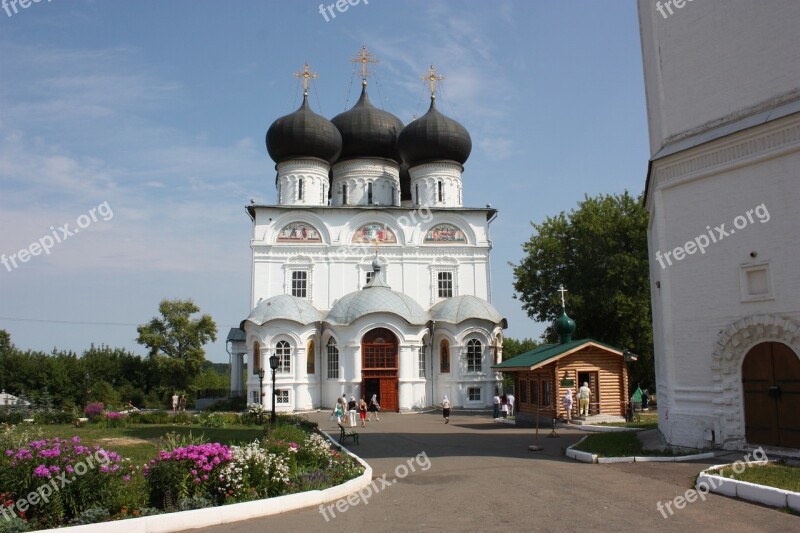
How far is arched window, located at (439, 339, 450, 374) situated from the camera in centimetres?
2966

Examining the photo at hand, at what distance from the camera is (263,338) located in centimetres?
2812

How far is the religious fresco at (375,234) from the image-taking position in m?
32.0

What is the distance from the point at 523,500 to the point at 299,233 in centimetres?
2428

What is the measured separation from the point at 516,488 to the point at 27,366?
110ft

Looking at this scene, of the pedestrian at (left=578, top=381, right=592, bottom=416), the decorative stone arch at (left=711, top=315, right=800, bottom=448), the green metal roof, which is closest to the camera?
the decorative stone arch at (left=711, top=315, right=800, bottom=448)

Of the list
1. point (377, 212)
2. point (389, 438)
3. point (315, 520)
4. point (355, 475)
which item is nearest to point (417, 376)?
point (377, 212)

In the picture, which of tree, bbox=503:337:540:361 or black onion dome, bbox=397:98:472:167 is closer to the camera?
black onion dome, bbox=397:98:472:167

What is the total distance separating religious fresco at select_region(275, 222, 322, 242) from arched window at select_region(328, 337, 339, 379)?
210 inches

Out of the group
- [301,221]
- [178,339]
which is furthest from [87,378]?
[301,221]

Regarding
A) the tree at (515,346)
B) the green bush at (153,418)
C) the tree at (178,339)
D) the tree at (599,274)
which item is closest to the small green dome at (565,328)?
Result: the tree at (599,274)

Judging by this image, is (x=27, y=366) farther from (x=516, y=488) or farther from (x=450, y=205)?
(x=516, y=488)

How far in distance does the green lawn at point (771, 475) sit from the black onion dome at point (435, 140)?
2573 centimetres

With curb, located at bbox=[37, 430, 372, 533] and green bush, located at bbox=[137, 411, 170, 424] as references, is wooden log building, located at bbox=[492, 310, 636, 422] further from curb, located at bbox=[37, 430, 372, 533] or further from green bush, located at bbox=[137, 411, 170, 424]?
green bush, located at bbox=[137, 411, 170, 424]

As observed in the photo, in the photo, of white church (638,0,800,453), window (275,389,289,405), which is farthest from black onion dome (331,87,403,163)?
white church (638,0,800,453)
